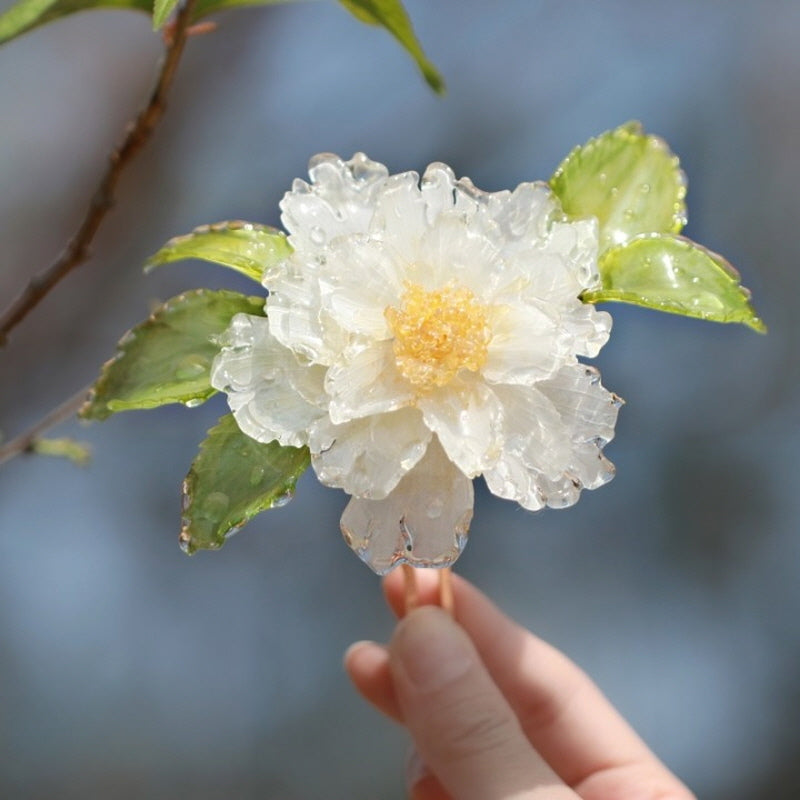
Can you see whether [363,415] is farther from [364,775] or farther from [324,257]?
[364,775]

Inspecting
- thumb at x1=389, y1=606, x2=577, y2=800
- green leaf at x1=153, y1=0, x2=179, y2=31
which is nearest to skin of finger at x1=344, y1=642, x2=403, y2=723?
thumb at x1=389, y1=606, x2=577, y2=800

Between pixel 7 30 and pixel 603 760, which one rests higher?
pixel 7 30

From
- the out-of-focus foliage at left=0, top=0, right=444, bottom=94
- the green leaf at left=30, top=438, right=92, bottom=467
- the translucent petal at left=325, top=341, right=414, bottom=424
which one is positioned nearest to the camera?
the translucent petal at left=325, top=341, right=414, bottom=424

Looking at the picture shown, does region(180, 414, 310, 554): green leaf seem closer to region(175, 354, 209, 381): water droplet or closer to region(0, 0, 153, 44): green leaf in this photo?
region(175, 354, 209, 381): water droplet

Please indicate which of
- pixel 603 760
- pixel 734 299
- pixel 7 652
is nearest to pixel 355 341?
pixel 734 299

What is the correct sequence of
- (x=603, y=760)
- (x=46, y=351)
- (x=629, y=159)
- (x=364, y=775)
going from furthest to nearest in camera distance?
(x=364, y=775) → (x=46, y=351) → (x=603, y=760) → (x=629, y=159)

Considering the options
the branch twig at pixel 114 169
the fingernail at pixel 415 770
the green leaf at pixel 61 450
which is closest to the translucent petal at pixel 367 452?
the branch twig at pixel 114 169
